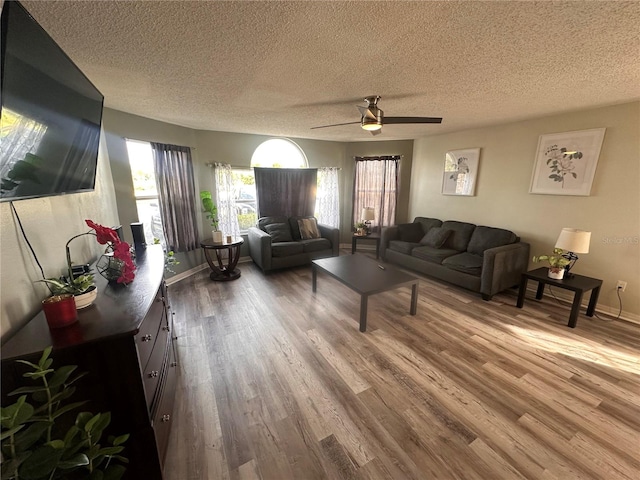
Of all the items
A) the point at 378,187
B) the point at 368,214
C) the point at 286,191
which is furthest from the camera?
the point at 378,187

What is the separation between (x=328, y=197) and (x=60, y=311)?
15.1 feet

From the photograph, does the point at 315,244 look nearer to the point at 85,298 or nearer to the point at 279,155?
the point at 279,155

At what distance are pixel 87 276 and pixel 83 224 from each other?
0.92 meters

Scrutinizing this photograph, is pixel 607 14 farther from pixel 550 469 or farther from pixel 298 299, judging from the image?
pixel 298 299

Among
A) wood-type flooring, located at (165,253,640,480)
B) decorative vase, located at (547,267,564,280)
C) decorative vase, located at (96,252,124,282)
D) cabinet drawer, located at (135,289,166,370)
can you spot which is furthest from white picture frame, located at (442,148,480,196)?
decorative vase, located at (96,252,124,282)

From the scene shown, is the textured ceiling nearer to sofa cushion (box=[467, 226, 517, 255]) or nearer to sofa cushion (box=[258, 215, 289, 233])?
sofa cushion (box=[467, 226, 517, 255])

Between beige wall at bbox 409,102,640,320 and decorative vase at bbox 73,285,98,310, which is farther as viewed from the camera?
beige wall at bbox 409,102,640,320

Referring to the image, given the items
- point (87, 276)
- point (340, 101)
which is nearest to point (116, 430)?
point (87, 276)

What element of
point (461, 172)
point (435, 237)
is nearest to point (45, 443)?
point (435, 237)

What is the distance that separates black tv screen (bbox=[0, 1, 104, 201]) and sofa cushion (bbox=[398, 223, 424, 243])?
165 inches

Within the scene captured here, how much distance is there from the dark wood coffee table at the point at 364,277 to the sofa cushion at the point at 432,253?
1.05 metres

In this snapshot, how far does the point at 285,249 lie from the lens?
13.4 ft

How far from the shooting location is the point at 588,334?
247 centimetres

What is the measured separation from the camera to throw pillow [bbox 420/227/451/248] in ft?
13.2
